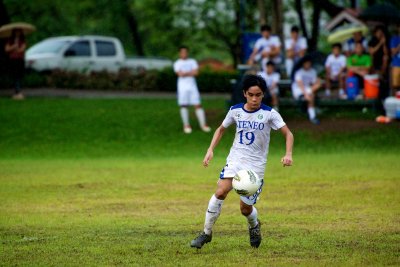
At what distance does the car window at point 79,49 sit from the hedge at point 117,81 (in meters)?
2.79

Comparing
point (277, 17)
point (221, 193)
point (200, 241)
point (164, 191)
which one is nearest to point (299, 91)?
point (277, 17)

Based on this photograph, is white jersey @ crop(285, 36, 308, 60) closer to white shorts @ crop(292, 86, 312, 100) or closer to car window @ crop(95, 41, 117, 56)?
white shorts @ crop(292, 86, 312, 100)

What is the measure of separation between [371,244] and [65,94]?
24827 millimetres

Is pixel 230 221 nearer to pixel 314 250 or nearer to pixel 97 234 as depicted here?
pixel 97 234

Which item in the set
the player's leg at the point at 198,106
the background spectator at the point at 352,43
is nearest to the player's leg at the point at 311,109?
the background spectator at the point at 352,43

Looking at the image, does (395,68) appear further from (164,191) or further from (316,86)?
(164,191)

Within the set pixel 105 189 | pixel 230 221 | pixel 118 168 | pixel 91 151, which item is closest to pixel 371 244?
pixel 230 221

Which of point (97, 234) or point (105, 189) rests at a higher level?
point (97, 234)

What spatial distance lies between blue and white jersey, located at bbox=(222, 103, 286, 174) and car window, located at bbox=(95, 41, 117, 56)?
3130cm

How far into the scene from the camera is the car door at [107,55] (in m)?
41.4

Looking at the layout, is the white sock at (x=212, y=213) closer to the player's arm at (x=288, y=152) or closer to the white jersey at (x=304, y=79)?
the player's arm at (x=288, y=152)

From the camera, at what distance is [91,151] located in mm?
25453

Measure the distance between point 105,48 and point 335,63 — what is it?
14879 millimetres

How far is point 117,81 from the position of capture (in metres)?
36.8
